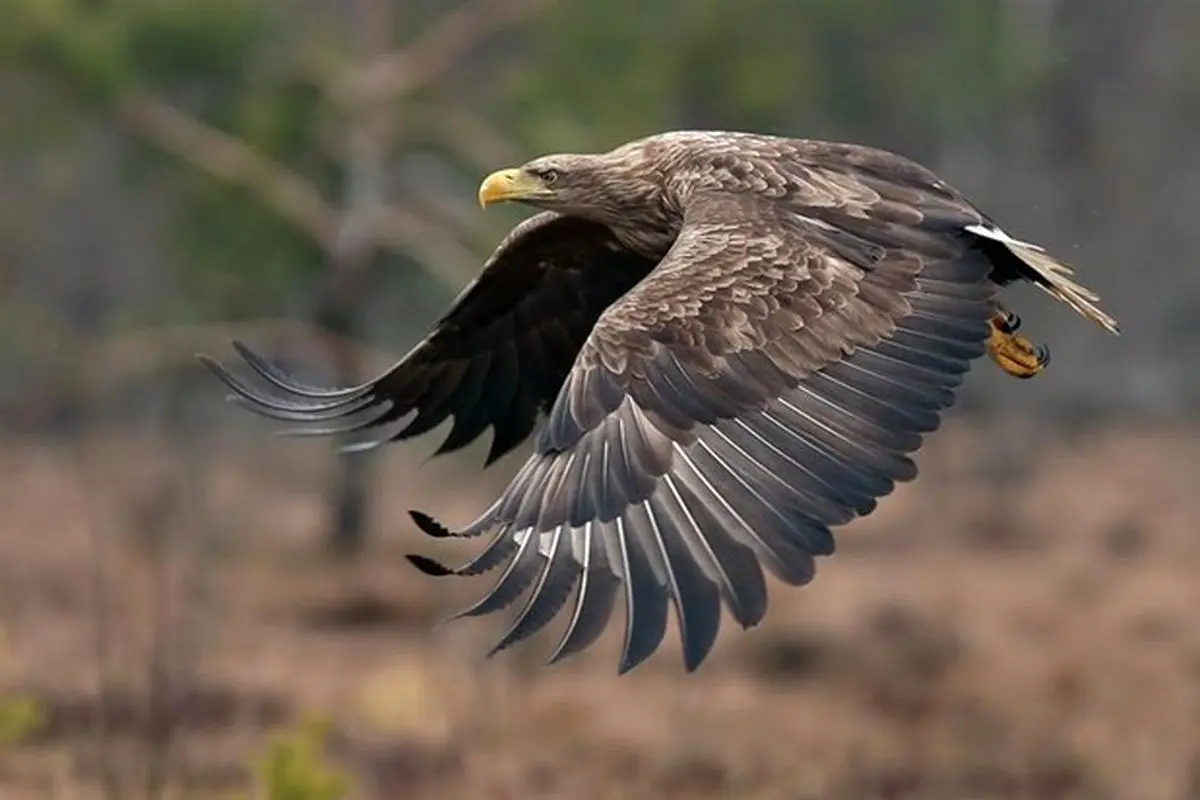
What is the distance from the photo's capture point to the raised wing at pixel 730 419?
4.81m

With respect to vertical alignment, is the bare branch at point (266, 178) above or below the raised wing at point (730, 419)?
above

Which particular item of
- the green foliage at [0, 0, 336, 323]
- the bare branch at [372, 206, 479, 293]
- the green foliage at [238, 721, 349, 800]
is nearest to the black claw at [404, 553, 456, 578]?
the green foliage at [238, 721, 349, 800]

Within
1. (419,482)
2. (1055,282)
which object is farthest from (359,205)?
(1055,282)

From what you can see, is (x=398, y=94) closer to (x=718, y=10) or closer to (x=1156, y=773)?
(x=718, y=10)

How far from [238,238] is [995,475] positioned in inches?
380

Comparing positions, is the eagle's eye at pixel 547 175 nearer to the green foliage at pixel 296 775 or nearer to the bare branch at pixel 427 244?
the green foliage at pixel 296 775

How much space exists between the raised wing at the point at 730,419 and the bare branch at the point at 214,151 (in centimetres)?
1279

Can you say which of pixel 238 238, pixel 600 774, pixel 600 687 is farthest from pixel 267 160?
pixel 600 774

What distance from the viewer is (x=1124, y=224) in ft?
97.8

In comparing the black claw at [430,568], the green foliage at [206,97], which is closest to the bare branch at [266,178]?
the green foliage at [206,97]

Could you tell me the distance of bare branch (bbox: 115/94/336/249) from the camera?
59.9 ft

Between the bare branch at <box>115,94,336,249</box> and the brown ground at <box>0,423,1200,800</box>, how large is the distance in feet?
8.48

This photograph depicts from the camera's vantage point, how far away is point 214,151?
18.5 m

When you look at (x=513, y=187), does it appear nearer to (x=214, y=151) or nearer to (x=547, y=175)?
(x=547, y=175)
